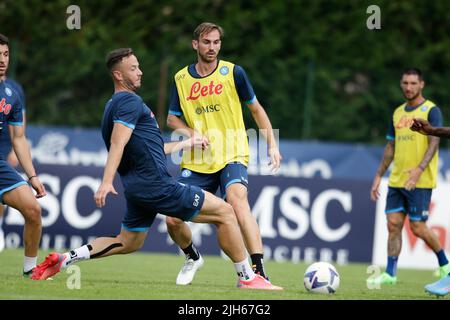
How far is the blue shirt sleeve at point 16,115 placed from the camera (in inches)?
383

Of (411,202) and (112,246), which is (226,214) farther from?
(411,202)

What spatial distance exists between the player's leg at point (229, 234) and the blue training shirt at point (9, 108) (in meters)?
2.20

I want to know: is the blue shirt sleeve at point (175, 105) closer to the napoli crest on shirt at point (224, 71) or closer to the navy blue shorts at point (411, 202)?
the napoli crest on shirt at point (224, 71)

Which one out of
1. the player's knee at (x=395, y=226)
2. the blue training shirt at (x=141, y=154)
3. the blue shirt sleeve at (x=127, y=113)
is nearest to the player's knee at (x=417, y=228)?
the player's knee at (x=395, y=226)

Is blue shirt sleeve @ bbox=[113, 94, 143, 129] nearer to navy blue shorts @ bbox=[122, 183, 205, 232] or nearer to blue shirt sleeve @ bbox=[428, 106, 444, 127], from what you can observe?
navy blue shorts @ bbox=[122, 183, 205, 232]

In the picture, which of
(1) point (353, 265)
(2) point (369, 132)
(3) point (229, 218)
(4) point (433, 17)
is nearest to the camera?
(3) point (229, 218)

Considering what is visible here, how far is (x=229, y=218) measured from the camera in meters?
9.02

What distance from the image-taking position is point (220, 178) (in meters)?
10.1

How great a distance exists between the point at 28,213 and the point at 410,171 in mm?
5245

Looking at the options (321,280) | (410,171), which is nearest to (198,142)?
(321,280)
